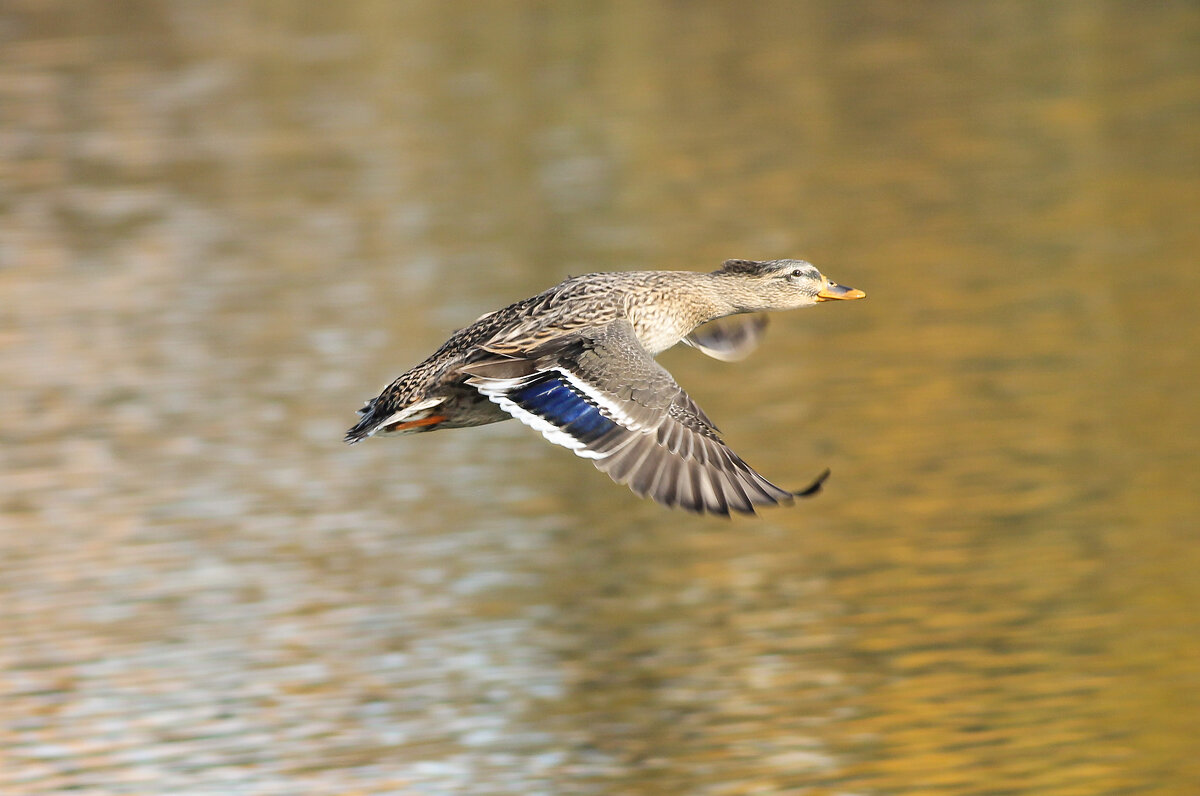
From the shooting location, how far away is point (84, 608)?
15.8 m

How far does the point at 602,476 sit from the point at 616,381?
943cm

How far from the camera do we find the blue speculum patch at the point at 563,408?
28.3 feet

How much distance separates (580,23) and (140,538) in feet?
72.1

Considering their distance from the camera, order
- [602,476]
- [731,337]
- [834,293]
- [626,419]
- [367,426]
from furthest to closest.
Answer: [602,476] < [731,337] < [834,293] < [367,426] < [626,419]

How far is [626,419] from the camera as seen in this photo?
8625 mm

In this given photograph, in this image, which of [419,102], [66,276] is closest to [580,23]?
[419,102]

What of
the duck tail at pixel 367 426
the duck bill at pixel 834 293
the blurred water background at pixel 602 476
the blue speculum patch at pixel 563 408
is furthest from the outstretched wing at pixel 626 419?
the blurred water background at pixel 602 476

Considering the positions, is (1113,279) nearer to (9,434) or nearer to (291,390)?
(291,390)

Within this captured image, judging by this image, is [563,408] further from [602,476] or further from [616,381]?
[602,476]

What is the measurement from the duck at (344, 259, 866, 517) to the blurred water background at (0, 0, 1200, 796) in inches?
149

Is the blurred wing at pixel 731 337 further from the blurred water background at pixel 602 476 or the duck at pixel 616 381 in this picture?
the blurred water background at pixel 602 476

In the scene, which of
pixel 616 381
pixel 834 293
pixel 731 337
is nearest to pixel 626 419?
pixel 616 381

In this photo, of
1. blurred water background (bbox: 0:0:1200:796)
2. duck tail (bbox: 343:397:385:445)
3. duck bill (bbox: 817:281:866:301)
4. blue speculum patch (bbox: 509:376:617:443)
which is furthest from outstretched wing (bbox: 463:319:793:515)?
blurred water background (bbox: 0:0:1200:796)

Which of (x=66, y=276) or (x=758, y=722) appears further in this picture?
(x=66, y=276)
